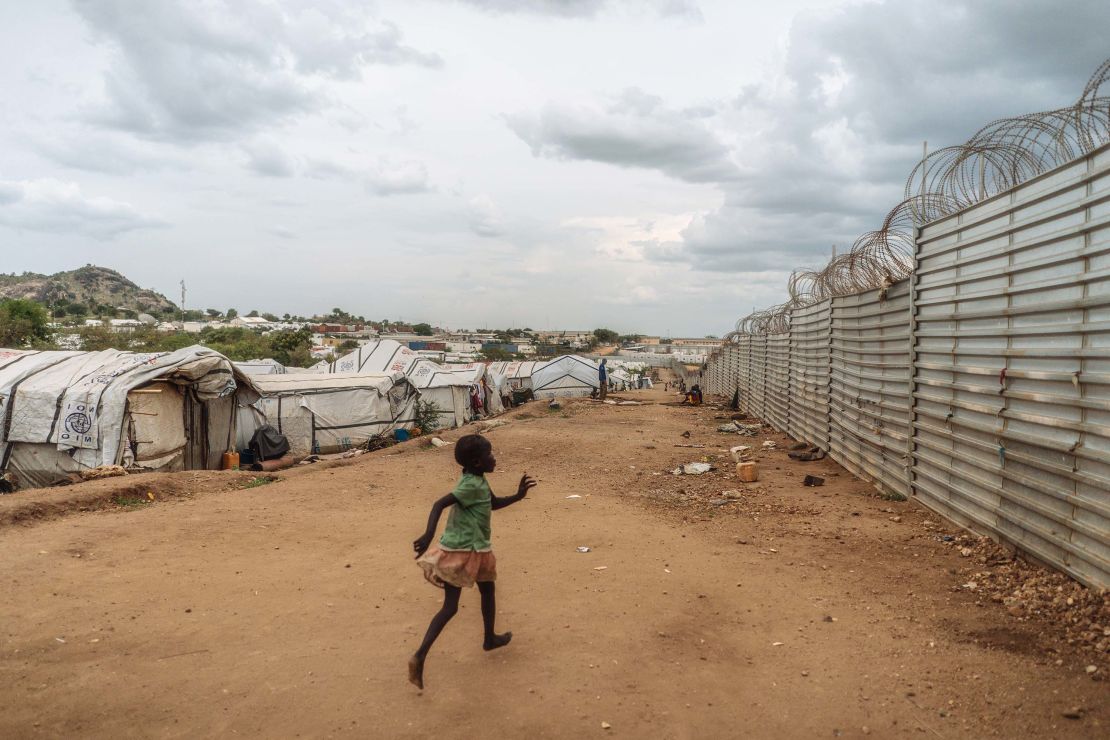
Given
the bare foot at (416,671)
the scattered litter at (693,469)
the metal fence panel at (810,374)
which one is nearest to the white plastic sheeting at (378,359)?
the metal fence panel at (810,374)

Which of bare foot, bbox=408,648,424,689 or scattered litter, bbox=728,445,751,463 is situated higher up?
bare foot, bbox=408,648,424,689

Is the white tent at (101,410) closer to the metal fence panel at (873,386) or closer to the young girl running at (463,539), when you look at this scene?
the young girl running at (463,539)

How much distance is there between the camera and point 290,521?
7930 millimetres

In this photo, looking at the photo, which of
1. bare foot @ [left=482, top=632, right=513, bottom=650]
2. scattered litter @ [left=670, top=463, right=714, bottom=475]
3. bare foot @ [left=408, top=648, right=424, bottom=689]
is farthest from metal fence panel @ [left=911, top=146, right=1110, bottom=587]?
bare foot @ [left=408, top=648, right=424, bottom=689]

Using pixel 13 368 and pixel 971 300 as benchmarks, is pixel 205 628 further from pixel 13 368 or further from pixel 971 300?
pixel 13 368

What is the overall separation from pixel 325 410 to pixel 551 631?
47.7 ft

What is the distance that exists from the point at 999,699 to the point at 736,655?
125cm

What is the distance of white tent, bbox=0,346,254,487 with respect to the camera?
11.7m

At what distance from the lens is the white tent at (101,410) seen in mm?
11664

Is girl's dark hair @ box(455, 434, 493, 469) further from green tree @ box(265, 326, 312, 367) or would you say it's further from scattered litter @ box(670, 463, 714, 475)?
green tree @ box(265, 326, 312, 367)

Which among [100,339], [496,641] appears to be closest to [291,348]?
[100,339]

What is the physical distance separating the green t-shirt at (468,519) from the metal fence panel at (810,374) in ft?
26.8

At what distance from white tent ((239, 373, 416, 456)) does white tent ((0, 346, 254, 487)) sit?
322 centimetres

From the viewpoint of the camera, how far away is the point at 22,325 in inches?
1259
